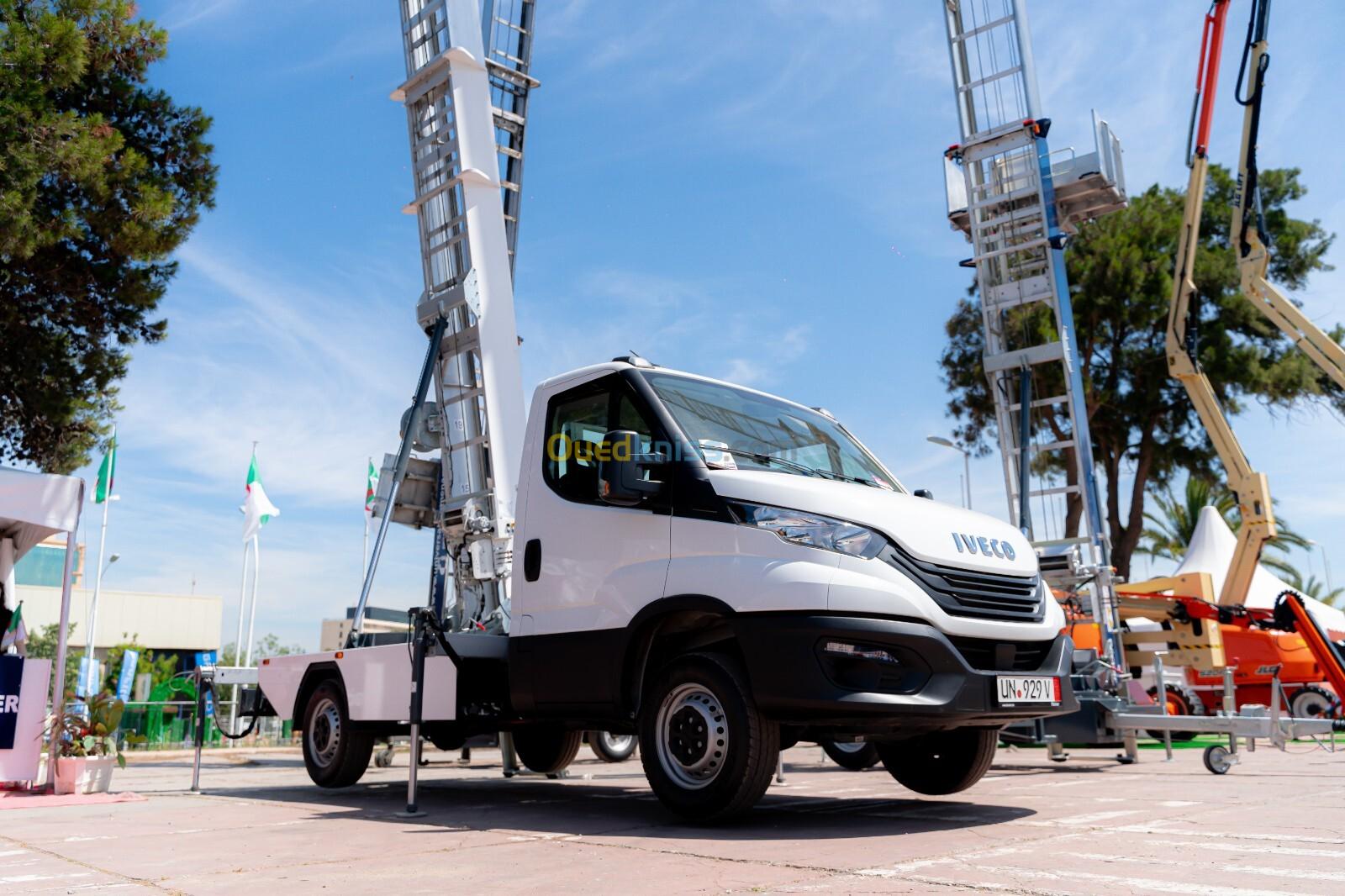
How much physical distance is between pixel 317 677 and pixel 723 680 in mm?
4614

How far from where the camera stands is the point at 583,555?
6543 mm

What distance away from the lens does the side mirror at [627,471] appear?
5.96m

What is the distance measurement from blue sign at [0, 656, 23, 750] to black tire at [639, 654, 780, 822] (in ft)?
19.5

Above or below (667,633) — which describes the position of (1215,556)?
above

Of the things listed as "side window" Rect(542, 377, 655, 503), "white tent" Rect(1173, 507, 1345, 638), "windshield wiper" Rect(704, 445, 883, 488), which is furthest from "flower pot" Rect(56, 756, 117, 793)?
"white tent" Rect(1173, 507, 1345, 638)

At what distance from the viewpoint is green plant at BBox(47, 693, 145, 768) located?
29.3 feet

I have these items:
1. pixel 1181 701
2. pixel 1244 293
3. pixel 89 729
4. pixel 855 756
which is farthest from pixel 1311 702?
pixel 89 729

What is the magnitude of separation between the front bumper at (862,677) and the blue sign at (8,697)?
22.2ft

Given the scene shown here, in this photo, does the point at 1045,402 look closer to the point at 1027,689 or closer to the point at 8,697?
the point at 1027,689

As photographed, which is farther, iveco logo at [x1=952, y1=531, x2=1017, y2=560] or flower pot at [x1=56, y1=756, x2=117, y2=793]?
flower pot at [x1=56, y1=756, x2=117, y2=793]

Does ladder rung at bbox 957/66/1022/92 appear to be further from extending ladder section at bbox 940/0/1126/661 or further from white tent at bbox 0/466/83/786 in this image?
white tent at bbox 0/466/83/786

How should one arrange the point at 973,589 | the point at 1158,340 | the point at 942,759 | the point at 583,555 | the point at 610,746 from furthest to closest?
1. the point at 1158,340
2. the point at 610,746
3. the point at 942,759
4. the point at 583,555
5. the point at 973,589

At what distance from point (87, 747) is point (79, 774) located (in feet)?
0.75

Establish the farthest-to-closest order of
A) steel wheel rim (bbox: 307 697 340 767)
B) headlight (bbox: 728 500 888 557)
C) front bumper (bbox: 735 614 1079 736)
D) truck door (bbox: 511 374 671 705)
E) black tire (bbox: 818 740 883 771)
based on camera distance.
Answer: black tire (bbox: 818 740 883 771), steel wheel rim (bbox: 307 697 340 767), truck door (bbox: 511 374 671 705), headlight (bbox: 728 500 888 557), front bumper (bbox: 735 614 1079 736)
